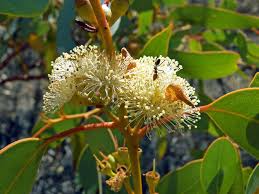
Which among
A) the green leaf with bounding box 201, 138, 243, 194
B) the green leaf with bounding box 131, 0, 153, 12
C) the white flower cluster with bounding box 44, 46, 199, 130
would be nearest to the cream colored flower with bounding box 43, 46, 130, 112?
the white flower cluster with bounding box 44, 46, 199, 130

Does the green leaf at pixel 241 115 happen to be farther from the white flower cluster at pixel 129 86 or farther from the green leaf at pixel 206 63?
the green leaf at pixel 206 63

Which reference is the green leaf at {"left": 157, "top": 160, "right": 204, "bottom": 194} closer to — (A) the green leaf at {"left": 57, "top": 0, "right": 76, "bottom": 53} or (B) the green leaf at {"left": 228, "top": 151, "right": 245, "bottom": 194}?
(B) the green leaf at {"left": 228, "top": 151, "right": 245, "bottom": 194}

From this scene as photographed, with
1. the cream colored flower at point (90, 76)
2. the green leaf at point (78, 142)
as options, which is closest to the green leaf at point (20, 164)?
the cream colored flower at point (90, 76)

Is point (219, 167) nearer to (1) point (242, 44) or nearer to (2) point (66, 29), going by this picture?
(2) point (66, 29)

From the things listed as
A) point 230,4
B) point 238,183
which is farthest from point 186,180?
point 230,4

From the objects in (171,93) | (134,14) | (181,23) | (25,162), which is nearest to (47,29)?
(134,14)
